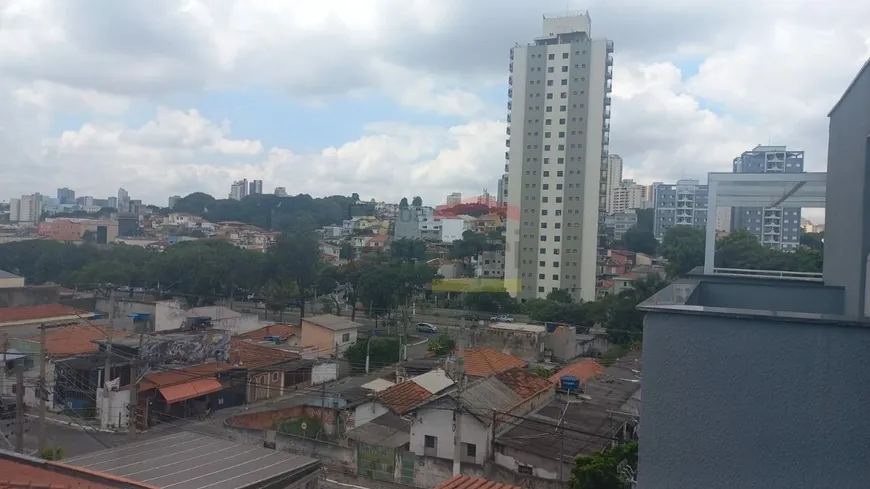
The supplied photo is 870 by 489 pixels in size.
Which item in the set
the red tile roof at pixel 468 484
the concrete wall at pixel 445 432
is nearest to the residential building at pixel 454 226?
the concrete wall at pixel 445 432

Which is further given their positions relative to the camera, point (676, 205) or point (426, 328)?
point (676, 205)

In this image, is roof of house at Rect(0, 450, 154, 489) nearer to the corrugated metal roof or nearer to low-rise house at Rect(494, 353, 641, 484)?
low-rise house at Rect(494, 353, 641, 484)

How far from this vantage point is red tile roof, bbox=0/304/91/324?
2017 centimetres

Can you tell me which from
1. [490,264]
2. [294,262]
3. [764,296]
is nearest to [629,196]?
[490,264]

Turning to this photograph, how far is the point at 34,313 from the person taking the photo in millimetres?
20875

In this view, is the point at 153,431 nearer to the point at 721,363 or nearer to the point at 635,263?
the point at 721,363

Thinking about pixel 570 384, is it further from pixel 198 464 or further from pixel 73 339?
pixel 73 339

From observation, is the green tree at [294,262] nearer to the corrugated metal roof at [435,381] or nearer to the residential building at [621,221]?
the corrugated metal roof at [435,381]

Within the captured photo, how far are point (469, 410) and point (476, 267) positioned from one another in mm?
26591

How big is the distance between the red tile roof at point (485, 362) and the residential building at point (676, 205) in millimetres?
34119

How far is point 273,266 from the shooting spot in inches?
1090

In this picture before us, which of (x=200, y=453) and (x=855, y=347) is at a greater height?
(x=855, y=347)

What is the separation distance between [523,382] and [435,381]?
183 cm

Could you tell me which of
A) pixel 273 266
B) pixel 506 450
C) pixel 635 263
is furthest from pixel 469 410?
pixel 635 263
